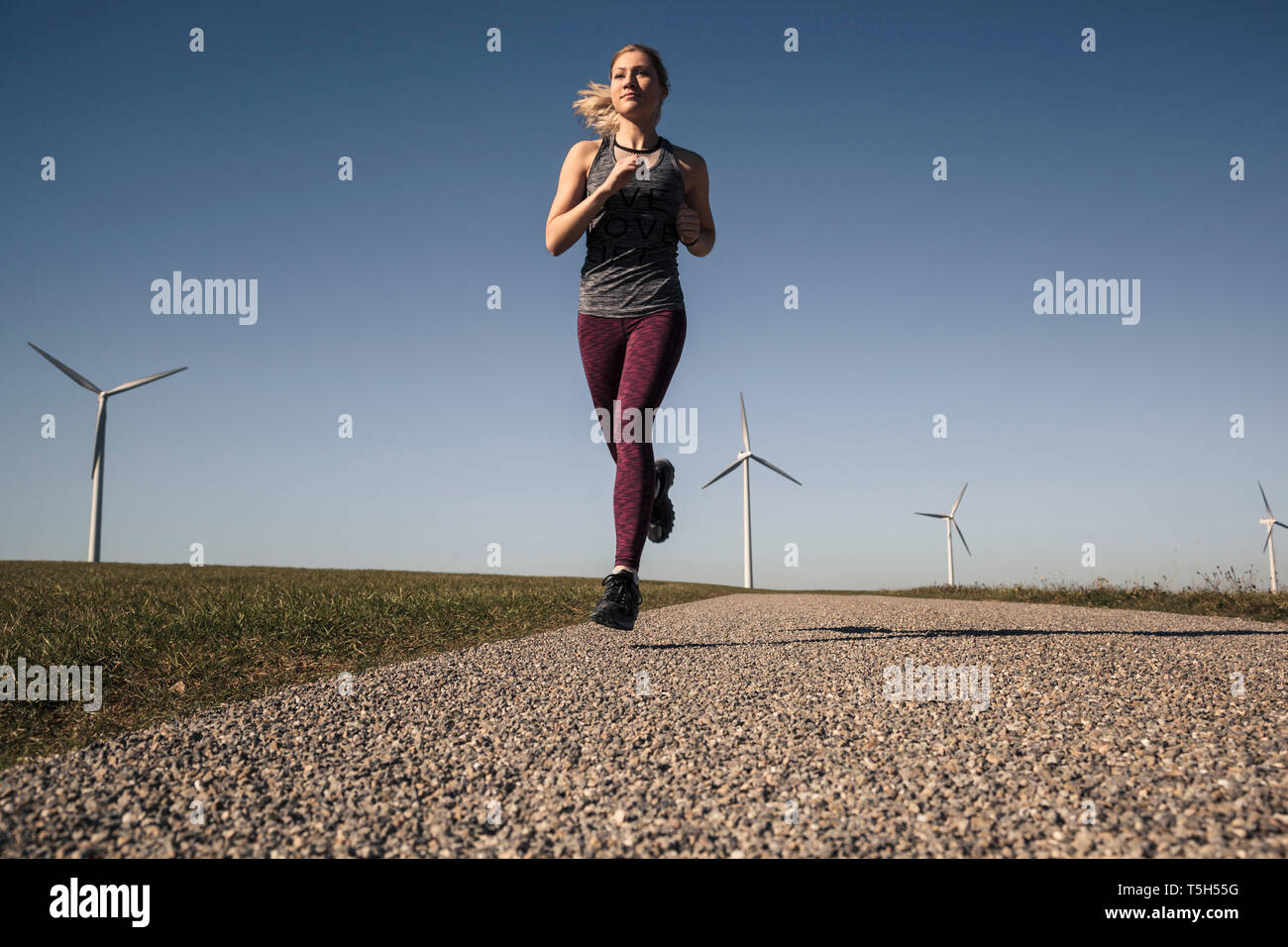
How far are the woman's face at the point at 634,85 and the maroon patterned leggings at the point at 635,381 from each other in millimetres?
1369

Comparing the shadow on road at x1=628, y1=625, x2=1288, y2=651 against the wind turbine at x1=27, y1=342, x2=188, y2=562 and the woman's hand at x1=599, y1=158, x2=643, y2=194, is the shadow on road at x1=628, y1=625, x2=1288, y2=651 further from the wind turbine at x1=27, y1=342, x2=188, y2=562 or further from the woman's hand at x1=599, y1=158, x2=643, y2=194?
the wind turbine at x1=27, y1=342, x2=188, y2=562

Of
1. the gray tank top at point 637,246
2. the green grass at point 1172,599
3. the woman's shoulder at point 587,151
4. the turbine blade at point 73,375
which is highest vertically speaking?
the turbine blade at point 73,375

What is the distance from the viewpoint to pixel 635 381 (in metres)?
4.77

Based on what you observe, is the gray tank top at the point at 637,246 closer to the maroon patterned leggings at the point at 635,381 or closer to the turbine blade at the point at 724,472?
the maroon patterned leggings at the point at 635,381

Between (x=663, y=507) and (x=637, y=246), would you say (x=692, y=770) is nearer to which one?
(x=663, y=507)

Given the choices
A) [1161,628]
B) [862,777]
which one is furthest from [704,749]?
[1161,628]

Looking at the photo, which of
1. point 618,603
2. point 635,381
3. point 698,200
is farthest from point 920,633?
point 698,200

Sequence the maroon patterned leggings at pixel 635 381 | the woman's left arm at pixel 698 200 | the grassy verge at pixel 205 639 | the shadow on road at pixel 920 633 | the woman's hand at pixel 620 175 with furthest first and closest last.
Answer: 1. the shadow on road at pixel 920 633
2. the woman's left arm at pixel 698 200
3. the maroon patterned leggings at pixel 635 381
4. the woman's hand at pixel 620 175
5. the grassy verge at pixel 205 639

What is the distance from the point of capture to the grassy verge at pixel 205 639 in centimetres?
377

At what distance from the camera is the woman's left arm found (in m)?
5.08

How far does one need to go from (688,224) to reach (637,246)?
14.3 inches

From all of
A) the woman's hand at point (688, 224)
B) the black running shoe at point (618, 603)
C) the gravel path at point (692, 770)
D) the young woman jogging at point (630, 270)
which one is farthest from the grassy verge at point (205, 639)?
the woman's hand at point (688, 224)

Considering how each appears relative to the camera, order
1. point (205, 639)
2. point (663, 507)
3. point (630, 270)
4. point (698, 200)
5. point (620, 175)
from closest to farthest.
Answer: point (620, 175) → point (630, 270) → point (698, 200) → point (663, 507) → point (205, 639)
